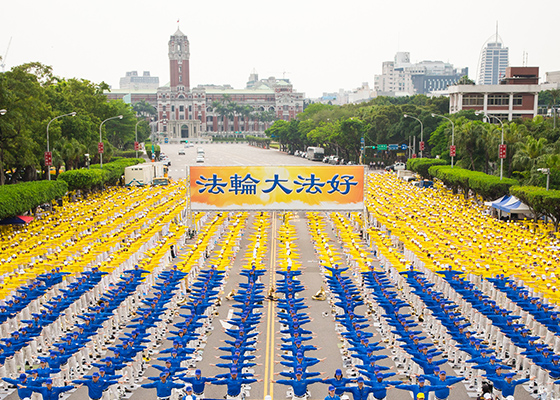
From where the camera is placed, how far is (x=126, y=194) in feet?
166

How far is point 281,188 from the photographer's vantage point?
33531mm

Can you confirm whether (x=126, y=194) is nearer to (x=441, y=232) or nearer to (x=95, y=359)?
(x=441, y=232)

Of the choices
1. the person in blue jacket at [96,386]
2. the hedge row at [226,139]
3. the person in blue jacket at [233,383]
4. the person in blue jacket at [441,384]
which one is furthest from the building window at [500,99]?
the hedge row at [226,139]

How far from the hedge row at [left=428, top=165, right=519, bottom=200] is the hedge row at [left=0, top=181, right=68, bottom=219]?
90.8 feet

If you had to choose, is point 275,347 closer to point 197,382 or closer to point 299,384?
point 299,384

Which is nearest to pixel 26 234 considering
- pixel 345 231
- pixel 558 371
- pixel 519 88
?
pixel 345 231

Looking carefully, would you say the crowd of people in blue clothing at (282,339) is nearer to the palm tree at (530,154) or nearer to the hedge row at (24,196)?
the hedge row at (24,196)

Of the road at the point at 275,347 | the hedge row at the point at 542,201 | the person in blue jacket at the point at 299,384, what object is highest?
the hedge row at the point at 542,201

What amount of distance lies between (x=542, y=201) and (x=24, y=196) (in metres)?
27.8

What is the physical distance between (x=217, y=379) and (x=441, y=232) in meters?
19.1

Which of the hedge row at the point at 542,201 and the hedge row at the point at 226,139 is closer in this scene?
the hedge row at the point at 542,201

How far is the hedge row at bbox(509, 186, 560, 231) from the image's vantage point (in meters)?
33.1

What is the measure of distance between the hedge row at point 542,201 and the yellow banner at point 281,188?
941 centimetres

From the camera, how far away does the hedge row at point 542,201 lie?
33.1m
